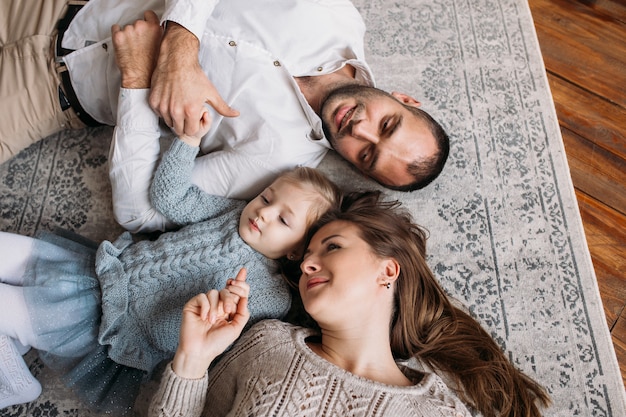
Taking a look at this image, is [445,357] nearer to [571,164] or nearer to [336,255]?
[336,255]

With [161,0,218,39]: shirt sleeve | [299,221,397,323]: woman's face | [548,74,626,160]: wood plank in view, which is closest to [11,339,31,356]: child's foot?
[299,221,397,323]: woman's face

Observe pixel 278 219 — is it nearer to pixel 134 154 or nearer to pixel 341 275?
pixel 341 275

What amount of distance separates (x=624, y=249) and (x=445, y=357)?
65 cm

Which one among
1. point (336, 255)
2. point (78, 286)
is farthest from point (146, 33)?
point (336, 255)

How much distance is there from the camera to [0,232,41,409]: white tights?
1.22m

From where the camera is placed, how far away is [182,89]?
1.31 meters

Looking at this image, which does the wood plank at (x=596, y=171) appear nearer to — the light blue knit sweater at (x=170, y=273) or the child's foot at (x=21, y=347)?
the light blue knit sweater at (x=170, y=273)

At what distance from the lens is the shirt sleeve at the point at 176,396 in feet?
3.66

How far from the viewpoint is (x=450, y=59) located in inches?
70.7

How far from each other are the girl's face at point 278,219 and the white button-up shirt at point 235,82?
0.42 ft

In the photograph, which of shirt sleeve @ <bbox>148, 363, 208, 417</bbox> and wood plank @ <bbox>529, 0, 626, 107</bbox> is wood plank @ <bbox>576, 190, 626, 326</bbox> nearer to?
wood plank @ <bbox>529, 0, 626, 107</bbox>

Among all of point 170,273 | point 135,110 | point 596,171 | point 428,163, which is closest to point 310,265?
point 170,273

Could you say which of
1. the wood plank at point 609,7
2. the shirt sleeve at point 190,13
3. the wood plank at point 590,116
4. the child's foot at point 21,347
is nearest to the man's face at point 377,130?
the shirt sleeve at point 190,13

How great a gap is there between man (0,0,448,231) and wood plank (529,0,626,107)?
27.6 inches
